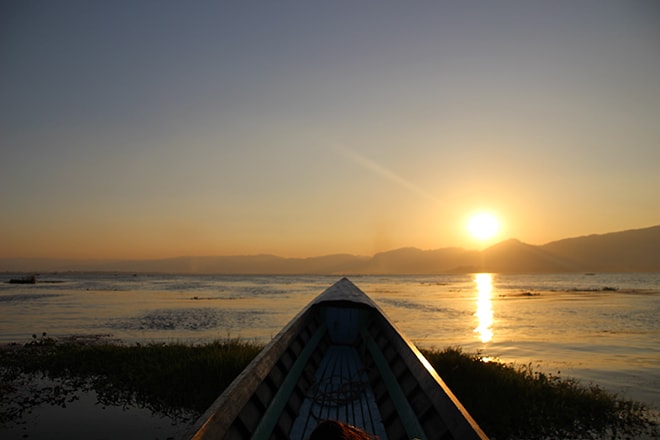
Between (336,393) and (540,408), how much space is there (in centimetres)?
487

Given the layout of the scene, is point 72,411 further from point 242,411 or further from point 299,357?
point 242,411

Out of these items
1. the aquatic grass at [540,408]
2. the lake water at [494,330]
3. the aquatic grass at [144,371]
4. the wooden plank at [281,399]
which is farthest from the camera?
the lake water at [494,330]

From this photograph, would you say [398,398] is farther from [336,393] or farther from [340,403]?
[336,393]

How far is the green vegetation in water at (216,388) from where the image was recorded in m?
8.12

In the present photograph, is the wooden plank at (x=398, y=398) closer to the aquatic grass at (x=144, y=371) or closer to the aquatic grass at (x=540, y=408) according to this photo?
the aquatic grass at (x=540, y=408)

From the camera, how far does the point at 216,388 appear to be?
9750 mm

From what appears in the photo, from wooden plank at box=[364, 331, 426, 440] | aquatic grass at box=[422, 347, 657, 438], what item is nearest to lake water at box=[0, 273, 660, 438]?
aquatic grass at box=[422, 347, 657, 438]

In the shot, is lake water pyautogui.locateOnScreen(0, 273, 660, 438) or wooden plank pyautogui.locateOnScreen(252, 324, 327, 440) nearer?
wooden plank pyautogui.locateOnScreen(252, 324, 327, 440)

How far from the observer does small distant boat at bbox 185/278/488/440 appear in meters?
4.18

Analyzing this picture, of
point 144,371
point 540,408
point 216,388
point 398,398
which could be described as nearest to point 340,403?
point 398,398

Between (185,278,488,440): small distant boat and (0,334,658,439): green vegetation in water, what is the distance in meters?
2.46

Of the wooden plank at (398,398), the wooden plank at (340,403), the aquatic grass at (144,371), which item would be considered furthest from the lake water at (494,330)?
the wooden plank at (398,398)

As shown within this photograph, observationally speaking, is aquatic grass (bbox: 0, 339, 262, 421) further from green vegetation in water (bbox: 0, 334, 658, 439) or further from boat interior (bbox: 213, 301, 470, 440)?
boat interior (bbox: 213, 301, 470, 440)

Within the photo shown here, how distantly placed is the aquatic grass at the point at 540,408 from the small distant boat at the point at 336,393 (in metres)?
2.46
